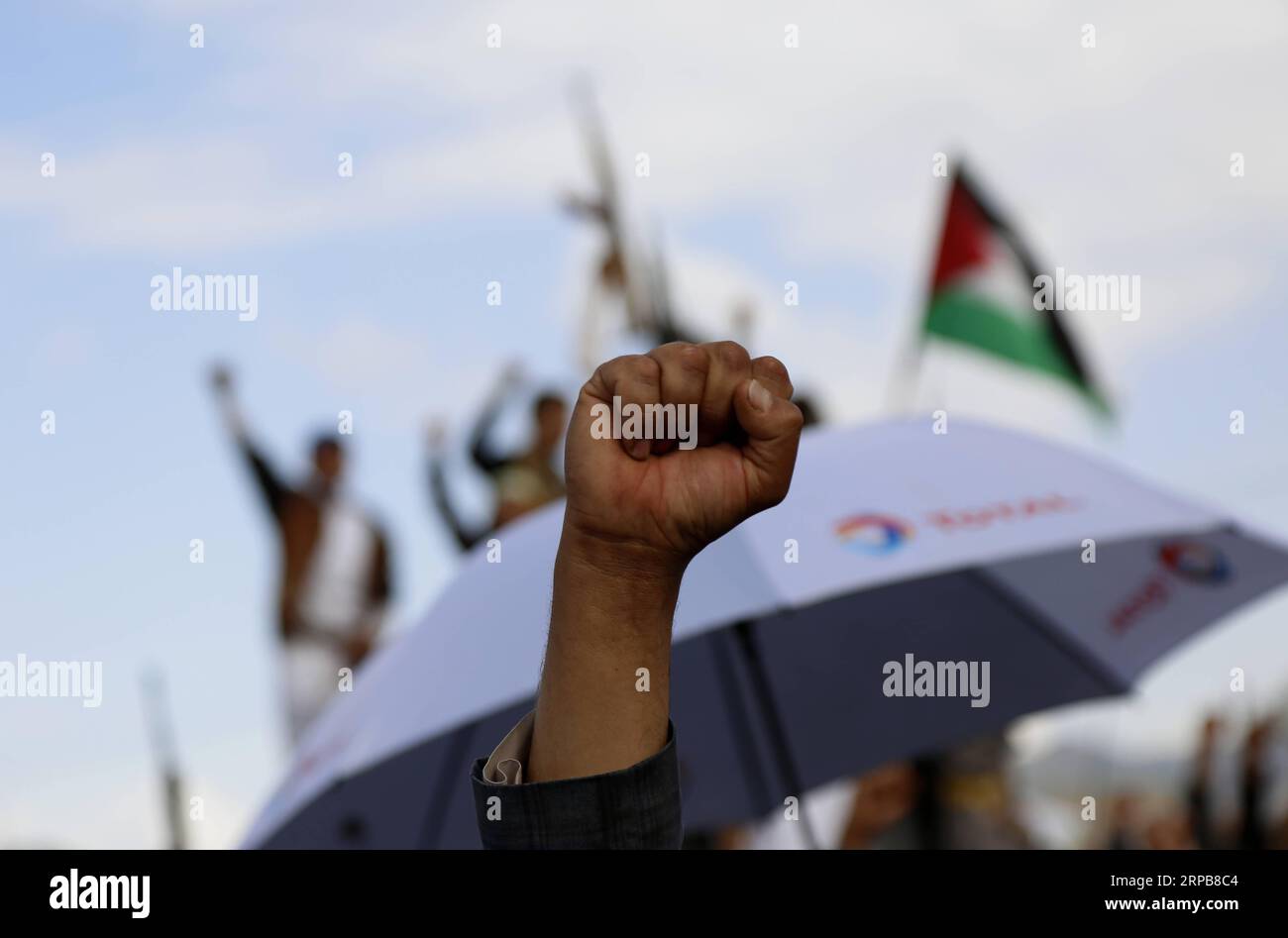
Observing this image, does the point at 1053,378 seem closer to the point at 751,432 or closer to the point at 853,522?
the point at 853,522

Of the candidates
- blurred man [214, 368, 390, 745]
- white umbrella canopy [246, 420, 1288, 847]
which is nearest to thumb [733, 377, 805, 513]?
white umbrella canopy [246, 420, 1288, 847]

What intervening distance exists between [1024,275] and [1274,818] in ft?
10.9

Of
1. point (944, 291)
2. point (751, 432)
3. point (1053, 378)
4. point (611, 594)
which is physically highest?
point (944, 291)

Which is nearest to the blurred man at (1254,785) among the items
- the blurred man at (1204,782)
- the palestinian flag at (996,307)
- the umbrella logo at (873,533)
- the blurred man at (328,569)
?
the blurred man at (1204,782)

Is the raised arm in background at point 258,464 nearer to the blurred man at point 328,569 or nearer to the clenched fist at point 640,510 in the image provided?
the blurred man at point 328,569

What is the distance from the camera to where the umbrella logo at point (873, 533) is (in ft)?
9.78

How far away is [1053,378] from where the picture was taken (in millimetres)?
7844

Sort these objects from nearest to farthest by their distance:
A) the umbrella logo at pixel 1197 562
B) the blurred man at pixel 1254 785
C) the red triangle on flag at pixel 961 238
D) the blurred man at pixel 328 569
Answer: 1. the umbrella logo at pixel 1197 562
2. the blurred man at pixel 1254 785
3. the blurred man at pixel 328 569
4. the red triangle on flag at pixel 961 238

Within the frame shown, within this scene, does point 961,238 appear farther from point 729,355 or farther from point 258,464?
point 729,355

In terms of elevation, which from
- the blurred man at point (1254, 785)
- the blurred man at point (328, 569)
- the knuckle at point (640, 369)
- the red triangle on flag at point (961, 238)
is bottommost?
the blurred man at point (1254, 785)

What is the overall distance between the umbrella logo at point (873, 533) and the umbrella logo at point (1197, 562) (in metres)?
1.23

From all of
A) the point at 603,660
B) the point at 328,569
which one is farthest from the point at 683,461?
the point at 328,569
